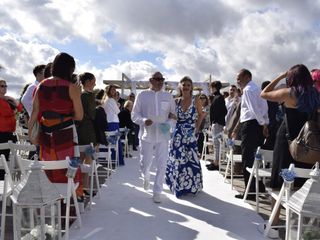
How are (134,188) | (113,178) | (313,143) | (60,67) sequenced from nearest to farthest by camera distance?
(313,143)
(60,67)
(134,188)
(113,178)

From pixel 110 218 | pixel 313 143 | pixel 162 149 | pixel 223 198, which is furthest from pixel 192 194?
pixel 313 143

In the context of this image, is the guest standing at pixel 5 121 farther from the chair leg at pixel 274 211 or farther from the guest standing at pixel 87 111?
the chair leg at pixel 274 211

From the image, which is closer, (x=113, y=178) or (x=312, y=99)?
(x=312, y=99)

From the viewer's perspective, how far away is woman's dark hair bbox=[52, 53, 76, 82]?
4.07 m

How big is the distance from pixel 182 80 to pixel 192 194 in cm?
165

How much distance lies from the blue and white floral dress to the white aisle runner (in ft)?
0.66

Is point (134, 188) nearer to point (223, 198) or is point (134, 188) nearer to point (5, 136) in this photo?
point (223, 198)

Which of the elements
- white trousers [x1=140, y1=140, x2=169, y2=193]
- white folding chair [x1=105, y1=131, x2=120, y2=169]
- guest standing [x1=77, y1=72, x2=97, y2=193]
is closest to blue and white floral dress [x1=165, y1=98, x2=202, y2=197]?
white trousers [x1=140, y1=140, x2=169, y2=193]

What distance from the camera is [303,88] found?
3756 mm

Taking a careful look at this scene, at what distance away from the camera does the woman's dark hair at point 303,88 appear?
3.72 m

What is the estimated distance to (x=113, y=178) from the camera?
7.25 metres

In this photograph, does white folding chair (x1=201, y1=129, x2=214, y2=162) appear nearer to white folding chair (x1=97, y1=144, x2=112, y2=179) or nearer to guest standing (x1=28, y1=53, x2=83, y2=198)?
white folding chair (x1=97, y1=144, x2=112, y2=179)

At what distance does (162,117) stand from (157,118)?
71mm

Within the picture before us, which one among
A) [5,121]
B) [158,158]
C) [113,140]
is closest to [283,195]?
[158,158]
